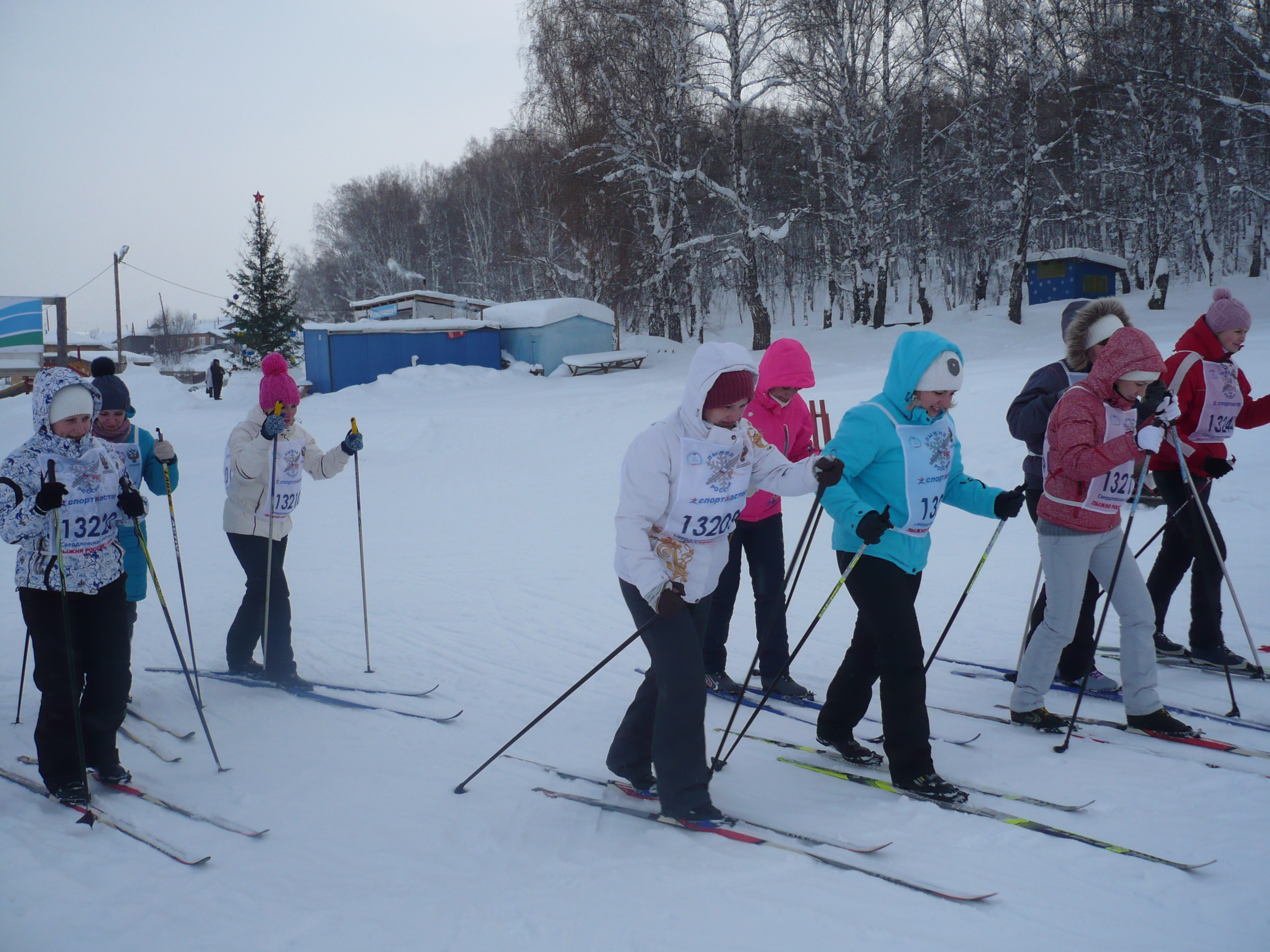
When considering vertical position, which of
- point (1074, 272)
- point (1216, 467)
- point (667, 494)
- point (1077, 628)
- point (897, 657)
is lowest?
point (1077, 628)

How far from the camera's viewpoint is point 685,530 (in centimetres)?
286

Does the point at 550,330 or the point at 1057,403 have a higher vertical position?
the point at 550,330

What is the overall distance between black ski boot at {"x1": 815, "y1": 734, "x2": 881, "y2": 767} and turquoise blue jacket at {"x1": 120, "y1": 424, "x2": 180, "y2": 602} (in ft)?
11.1

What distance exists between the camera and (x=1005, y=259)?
1236 inches

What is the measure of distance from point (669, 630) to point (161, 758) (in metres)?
2.51

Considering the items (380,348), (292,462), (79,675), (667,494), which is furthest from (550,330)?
(667,494)

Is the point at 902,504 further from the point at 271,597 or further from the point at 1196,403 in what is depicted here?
the point at 271,597

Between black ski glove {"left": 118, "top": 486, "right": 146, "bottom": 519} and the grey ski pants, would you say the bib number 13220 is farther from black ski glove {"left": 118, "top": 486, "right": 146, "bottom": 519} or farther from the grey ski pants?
black ski glove {"left": 118, "top": 486, "right": 146, "bottom": 519}

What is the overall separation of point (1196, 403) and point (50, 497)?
16.6ft

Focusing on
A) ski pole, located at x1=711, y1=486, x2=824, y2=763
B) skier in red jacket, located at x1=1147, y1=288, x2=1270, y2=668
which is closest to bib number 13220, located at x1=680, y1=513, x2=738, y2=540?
ski pole, located at x1=711, y1=486, x2=824, y2=763

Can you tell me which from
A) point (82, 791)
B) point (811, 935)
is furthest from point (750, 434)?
point (82, 791)

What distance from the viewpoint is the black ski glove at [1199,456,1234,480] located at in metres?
4.01

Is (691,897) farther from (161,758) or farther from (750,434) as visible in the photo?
(161,758)

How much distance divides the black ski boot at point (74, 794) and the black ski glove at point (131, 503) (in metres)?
1.07
